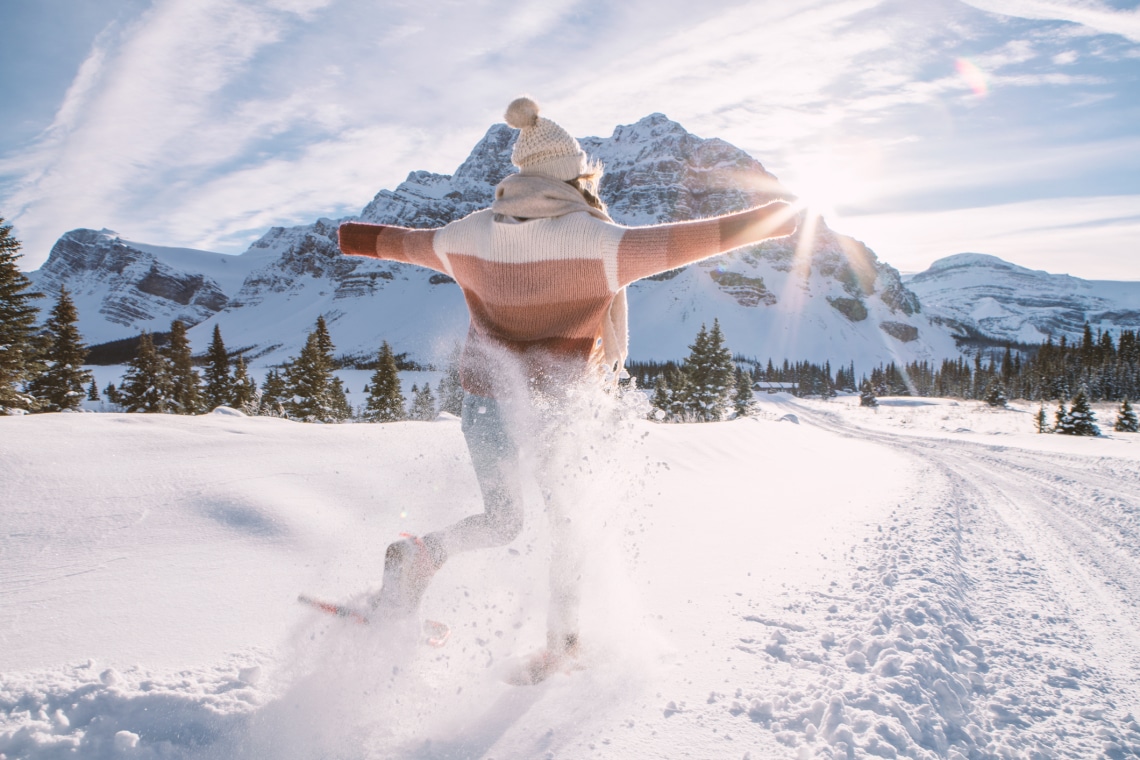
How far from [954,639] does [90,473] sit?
4.99 metres

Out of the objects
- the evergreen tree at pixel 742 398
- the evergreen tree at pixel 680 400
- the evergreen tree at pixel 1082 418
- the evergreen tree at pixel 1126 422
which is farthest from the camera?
the evergreen tree at pixel 742 398

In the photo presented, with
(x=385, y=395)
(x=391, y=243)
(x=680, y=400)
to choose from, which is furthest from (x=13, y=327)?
(x=680, y=400)

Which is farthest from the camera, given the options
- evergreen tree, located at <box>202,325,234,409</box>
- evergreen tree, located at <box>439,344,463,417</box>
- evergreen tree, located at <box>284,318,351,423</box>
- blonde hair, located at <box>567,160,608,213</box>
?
evergreen tree, located at <box>202,325,234,409</box>

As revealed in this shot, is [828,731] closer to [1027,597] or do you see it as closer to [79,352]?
[1027,597]

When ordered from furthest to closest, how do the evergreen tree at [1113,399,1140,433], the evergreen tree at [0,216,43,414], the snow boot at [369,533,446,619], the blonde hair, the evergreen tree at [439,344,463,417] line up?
the evergreen tree at [1113,399,1140,433]
the evergreen tree at [0,216,43,414]
the evergreen tree at [439,344,463,417]
the blonde hair
the snow boot at [369,533,446,619]

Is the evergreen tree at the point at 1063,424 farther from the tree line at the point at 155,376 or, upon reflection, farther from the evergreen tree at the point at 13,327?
the evergreen tree at the point at 13,327

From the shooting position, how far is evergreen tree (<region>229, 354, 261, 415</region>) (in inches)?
1319

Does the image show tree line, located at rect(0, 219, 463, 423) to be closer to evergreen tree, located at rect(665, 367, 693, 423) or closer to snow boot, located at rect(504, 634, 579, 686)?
evergreen tree, located at rect(665, 367, 693, 423)

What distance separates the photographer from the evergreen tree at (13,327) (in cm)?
1867

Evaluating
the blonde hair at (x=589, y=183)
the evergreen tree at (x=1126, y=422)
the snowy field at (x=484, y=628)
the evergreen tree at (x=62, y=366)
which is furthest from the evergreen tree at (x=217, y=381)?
the evergreen tree at (x=1126, y=422)

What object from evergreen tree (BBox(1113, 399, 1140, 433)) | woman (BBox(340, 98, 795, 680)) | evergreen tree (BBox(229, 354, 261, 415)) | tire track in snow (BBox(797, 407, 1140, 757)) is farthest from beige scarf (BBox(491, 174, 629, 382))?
evergreen tree (BBox(1113, 399, 1140, 433))

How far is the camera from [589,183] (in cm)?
269

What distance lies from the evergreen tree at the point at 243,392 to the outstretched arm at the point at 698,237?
118 feet

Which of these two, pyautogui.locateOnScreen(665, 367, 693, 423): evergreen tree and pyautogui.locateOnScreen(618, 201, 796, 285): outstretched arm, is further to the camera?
pyautogui.locateOnScreen(665, 367, 693, 423): evergreen tree
